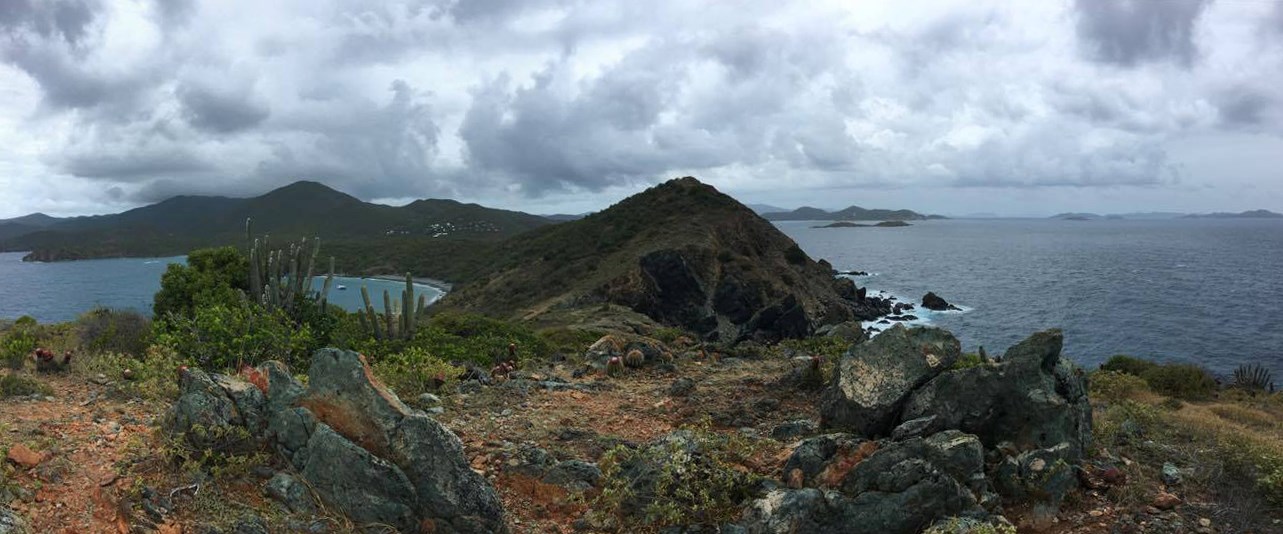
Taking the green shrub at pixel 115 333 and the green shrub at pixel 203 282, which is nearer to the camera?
the green shrub at pixel 115 333

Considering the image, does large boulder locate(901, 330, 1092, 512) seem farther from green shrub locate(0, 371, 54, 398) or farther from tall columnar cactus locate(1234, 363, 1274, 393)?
tall columnar cactus locate(1234, 363, 1274, 393)

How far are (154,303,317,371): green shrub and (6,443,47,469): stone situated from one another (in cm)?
484

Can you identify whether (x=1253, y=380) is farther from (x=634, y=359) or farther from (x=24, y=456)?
(x=24, y=456)

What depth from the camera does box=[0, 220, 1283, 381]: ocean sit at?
50.9 meters

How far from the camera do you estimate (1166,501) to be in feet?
25.6

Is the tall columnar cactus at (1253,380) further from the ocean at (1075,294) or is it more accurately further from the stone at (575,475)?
the stone at (575,475)

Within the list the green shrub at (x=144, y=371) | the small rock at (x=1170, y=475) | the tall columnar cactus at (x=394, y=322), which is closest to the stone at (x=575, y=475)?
the green shrub at (x=144, y=371)

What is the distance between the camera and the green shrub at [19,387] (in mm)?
9672

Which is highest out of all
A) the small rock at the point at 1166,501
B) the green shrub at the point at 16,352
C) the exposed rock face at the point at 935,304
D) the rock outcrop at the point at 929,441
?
the green shrub at the point at 16,352

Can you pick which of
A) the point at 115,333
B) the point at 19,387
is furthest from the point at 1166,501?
the point at 115,333

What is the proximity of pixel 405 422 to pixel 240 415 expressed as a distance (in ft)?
6.59

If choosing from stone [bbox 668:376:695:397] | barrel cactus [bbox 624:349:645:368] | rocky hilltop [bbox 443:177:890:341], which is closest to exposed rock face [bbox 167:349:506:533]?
stone [bbox 668:376:695:397]

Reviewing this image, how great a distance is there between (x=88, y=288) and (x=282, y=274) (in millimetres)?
142119

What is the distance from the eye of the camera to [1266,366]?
42406 millimetres
